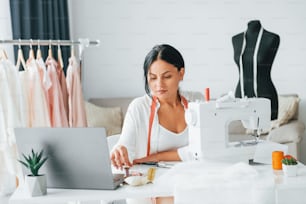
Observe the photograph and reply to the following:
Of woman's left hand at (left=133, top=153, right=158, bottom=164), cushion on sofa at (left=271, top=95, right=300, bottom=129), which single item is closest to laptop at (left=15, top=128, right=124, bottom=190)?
woman's left hand at (left=133, top=153, right=158, bottom=164)

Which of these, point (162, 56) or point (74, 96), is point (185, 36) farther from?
A: point (162, 56)

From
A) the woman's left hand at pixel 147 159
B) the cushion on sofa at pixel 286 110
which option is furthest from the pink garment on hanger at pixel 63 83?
the cushion on sofa at pixel 286 110

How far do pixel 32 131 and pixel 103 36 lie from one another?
3.60 meters

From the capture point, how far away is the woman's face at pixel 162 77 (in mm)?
2346

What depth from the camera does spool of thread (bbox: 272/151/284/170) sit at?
2.00 meters

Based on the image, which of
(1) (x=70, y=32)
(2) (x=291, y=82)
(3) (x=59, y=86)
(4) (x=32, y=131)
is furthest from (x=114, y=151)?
(2) (x=291, y=82)

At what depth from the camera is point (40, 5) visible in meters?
4.77

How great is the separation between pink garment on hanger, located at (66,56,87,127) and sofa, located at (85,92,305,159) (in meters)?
1.36

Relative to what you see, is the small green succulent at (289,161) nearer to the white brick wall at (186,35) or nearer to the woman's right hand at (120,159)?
the woman's right hand at (120,159)

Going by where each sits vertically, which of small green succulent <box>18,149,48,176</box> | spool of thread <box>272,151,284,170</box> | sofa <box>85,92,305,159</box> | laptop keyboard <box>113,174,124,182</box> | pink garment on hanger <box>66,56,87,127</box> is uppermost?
pink garment on hanger <box>66,56,87,127</box>

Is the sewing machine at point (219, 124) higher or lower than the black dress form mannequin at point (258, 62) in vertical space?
lower

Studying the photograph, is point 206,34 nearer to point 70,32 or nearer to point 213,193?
point 70,32

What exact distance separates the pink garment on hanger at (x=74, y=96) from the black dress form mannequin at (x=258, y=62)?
1060mm

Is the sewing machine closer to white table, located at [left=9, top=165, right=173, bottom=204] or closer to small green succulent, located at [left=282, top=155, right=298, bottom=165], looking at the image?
small green succulent, located at [left=282, top=155, right=298, bottom=165]
